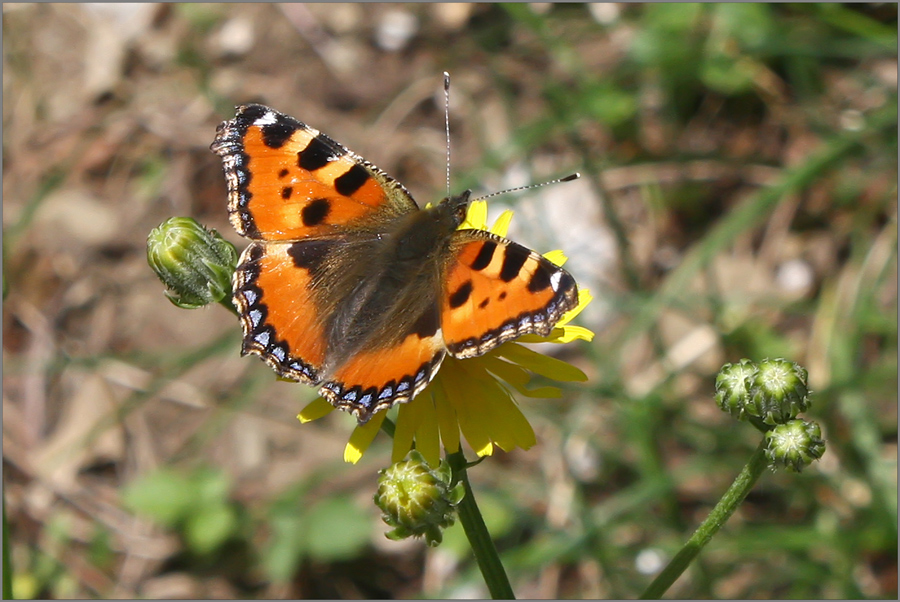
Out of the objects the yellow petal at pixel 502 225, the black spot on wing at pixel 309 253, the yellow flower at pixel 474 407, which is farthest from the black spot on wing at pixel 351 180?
the yellow flower at pixel 474 407

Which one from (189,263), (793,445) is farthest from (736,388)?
(189,263)

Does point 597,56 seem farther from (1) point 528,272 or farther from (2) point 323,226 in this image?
(1) point 528,272

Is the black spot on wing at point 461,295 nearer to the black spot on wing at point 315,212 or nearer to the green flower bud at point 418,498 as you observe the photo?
the green flower bud at point 418,498

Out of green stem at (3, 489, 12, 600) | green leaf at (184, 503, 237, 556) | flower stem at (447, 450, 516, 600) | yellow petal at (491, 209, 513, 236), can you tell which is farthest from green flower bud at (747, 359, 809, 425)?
green leaf at (184, 503, 237, 556)

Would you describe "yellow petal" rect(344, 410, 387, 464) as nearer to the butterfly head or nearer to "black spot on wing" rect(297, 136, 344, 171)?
the butterfly head

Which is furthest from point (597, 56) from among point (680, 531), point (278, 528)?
point (278, 528)

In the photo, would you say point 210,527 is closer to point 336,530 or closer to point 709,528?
point 336,530
